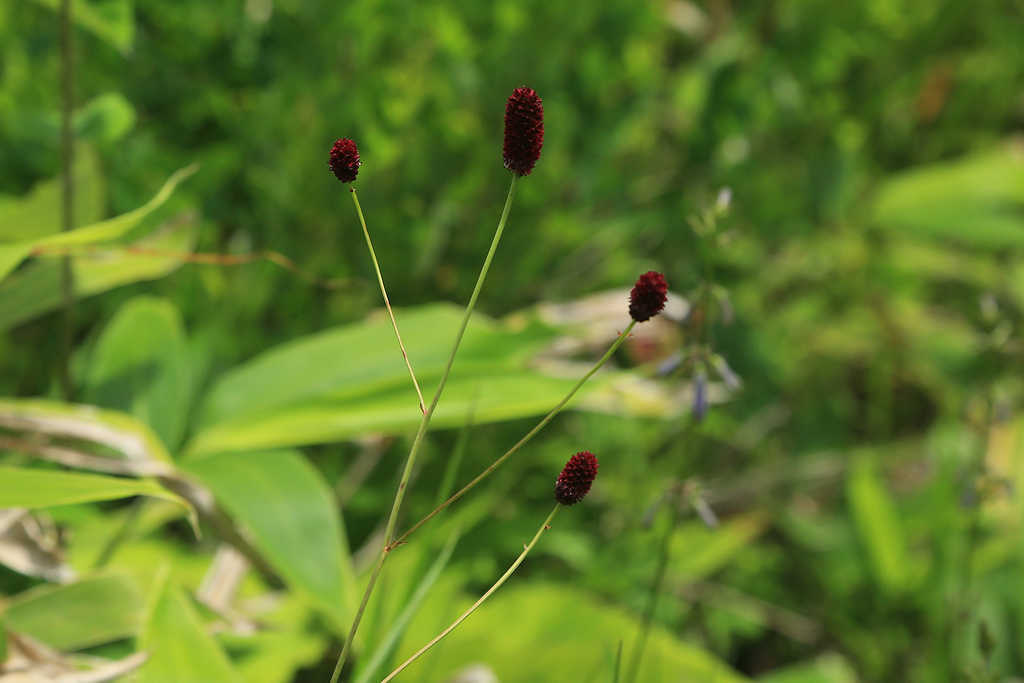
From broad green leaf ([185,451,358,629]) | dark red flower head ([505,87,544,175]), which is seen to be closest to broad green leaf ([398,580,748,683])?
broad green leaf ([185,451,358,629])

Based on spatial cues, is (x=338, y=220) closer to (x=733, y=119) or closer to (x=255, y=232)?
(x=255, y=232)

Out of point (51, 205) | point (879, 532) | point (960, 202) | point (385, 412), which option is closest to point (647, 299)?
point (385, 412)

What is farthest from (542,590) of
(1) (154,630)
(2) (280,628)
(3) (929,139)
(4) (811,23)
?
(3) (929,139)

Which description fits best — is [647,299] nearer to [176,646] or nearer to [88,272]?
[176,646]

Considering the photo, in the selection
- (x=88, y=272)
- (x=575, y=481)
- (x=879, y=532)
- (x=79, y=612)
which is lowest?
(x=879, y=532)

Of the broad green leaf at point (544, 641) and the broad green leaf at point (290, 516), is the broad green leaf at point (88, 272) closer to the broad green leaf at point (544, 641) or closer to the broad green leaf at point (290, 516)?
the broad green leaf at point (290, 516)
